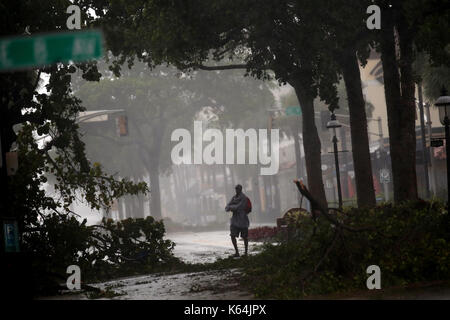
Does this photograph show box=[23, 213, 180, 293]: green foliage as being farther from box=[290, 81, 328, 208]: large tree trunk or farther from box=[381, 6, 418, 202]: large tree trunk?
box=[381, 6, 418, 202]: large tree trunk

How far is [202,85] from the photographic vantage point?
63469 millimetres

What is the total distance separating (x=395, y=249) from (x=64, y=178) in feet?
27.8

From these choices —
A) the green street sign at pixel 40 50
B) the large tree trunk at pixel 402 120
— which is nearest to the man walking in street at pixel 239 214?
the large tree trunk at pixel 402 120

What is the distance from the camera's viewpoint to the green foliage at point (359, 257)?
1241 cm

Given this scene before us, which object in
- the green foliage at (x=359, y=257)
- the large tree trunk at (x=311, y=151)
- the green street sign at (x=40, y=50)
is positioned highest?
the green street sign at (x=40, y=50)

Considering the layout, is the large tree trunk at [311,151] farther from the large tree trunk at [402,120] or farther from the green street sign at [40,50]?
Result: the green street sign at [40,50]

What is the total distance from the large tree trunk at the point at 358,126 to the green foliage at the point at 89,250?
17.1 feet

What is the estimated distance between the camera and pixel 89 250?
1938 cm

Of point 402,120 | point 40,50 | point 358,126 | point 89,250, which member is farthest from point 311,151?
point 40,50

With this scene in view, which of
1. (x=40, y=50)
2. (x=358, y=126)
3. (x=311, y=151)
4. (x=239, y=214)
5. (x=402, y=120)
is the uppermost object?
(x=40, y=50)

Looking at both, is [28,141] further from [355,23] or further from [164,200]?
[164,200]

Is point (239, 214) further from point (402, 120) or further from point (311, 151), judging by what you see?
point (402, 120)

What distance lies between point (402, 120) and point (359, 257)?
607 cm
